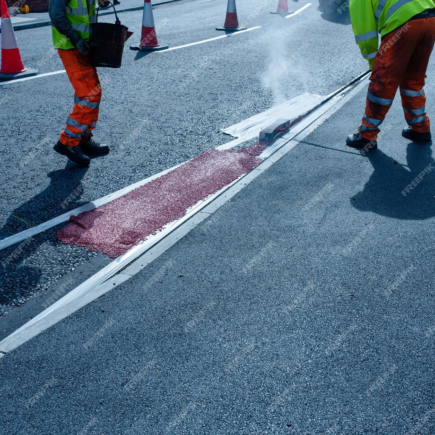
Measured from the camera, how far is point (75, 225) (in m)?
4.23

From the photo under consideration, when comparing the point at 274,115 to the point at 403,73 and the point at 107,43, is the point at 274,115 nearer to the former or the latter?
the point at 403,73

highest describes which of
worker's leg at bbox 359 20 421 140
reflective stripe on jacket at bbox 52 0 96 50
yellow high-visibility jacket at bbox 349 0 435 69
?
reflective stripe on jacket at bbox 52 0 96 50

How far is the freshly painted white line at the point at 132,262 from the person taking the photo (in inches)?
124

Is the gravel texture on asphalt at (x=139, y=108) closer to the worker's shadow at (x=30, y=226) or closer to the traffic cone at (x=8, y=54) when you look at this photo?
the worker's shadow at (x=30, y=226)

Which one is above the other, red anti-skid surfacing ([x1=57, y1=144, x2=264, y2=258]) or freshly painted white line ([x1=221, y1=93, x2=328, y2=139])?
red anti-skid surfacing ([x1=57, y1=144, x2=264, y2=258])

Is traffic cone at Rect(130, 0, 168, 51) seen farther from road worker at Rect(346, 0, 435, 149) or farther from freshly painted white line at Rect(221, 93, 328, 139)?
road worker at Rect(346, 0, 435, 149)

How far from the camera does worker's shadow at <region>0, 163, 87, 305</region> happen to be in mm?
3547

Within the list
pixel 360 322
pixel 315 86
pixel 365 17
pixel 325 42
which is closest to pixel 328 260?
pixel 360 322

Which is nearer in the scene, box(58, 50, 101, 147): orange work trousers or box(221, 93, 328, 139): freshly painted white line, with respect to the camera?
box(58, 50, 101, 147): orange work trousers

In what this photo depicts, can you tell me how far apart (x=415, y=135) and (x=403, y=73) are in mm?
827

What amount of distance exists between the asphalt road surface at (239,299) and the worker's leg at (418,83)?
0.27 meters

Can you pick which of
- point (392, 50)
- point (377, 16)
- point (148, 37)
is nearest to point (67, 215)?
point (392, 50)

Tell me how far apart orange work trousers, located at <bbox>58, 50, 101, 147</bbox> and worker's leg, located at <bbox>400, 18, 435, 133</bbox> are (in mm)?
3123

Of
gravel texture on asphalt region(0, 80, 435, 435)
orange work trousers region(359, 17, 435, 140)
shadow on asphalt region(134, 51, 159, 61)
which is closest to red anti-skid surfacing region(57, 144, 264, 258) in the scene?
gravel texture on asphalt region(0, 80, 435, 435)
